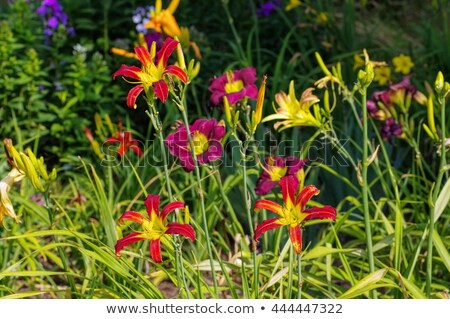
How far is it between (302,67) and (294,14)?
1.55 ft

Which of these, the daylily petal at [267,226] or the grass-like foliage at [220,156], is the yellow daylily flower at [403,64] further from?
the daylily petal at [267,226]

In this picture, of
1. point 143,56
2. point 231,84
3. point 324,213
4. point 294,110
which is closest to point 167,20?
point 231,84

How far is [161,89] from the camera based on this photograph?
195 centimetres

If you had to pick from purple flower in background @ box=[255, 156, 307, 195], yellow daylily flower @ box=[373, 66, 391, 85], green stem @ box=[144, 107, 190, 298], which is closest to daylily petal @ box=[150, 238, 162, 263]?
green stem @ box=[144, 107, 190, 298]

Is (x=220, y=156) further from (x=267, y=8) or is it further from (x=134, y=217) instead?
(x=267, y=8)

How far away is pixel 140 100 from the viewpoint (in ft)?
14.0

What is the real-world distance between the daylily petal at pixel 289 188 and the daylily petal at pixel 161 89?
1.21ft

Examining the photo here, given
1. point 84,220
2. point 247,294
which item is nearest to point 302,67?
point 84,220

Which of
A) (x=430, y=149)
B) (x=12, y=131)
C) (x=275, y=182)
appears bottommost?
(x=430, y=149)

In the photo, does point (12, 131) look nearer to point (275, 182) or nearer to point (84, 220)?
point (84, 220)

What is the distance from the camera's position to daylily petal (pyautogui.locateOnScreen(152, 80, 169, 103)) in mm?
1935

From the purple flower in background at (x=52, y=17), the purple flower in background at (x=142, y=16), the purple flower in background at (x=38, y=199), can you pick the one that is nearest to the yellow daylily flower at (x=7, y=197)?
the purple flower in background at (x=38, y=199)

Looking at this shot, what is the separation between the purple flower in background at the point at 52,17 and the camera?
4.11 metres

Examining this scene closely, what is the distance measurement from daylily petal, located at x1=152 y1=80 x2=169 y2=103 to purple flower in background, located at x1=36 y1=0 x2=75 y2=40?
2.27 meters
